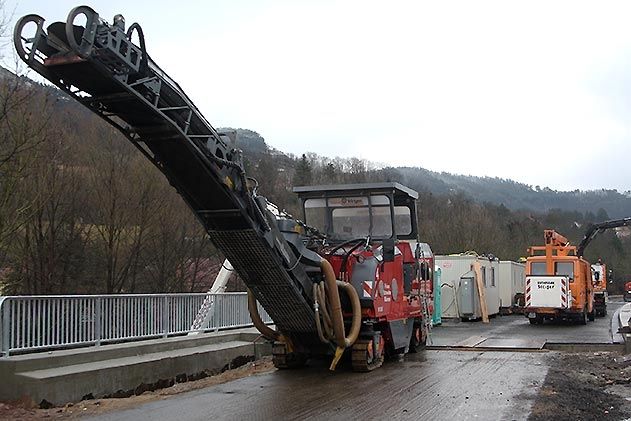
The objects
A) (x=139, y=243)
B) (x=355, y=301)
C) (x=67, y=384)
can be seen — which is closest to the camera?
(x=67, y=384)

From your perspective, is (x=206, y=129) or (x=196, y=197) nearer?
(x=206, y=129)

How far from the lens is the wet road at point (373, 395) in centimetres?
895

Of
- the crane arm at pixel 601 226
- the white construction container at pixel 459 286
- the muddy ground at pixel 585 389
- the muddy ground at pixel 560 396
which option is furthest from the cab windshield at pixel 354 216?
the crane arm at pixel 601 226

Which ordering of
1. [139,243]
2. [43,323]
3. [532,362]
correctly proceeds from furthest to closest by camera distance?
1. [139,243]
2. [532,362]
3. [43,323]

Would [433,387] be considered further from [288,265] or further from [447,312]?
[447,312]

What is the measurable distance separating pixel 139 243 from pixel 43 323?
65.8 feet

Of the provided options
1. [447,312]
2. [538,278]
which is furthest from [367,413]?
[447,312]

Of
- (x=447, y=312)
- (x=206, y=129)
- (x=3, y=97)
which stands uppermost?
(x=3, y=97)

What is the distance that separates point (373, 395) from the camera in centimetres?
1030

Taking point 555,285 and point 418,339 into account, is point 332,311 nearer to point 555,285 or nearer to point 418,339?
point 418,339

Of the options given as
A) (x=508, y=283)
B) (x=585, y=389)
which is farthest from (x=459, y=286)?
(x=585, y=389)

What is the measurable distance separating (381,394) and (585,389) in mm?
3148

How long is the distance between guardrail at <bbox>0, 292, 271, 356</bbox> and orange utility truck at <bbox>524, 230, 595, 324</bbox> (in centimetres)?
1398

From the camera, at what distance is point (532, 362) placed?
14.4 meters
